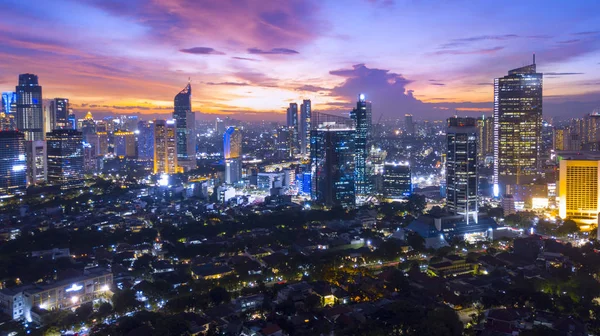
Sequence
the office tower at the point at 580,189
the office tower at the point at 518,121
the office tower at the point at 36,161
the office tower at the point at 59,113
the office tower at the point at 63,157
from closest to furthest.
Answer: the office tower at the point at 580,189
the office tower at the point at 518,121
the office tower at the point at 36,161
the office tower at the point at 63,157
the office tower at the point at 59,113

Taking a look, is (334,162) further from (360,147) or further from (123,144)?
(123,144)

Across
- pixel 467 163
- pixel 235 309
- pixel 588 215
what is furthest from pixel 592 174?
pixel 235 309

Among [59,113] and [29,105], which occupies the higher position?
[29,105]

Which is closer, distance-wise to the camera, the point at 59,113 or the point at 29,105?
the point at 29,105

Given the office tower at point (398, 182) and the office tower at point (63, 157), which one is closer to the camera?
the office tower at point (398, 182)

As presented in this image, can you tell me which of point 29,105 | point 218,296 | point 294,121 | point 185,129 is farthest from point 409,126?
point 218,296

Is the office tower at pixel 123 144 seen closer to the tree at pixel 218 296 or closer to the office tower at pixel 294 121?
the office tower at pixel 294 121

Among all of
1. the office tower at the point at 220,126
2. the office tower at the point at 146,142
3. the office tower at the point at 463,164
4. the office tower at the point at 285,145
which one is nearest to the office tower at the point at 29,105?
the office tower at the point at 146,142
